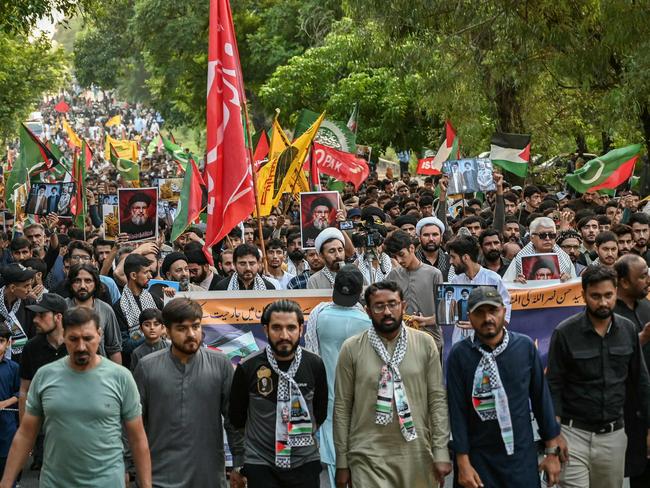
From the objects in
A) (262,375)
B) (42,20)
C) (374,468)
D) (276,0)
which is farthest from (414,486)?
(276,0)

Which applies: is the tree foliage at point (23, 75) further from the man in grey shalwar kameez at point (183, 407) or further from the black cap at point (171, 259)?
the man in grey shalwar kameez at point (183, 407)

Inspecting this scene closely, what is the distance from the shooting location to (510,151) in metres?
16.6

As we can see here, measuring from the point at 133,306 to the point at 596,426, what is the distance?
12.2 ft

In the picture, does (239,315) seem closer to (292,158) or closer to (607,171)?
(292,158)

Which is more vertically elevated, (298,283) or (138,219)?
(138,219)

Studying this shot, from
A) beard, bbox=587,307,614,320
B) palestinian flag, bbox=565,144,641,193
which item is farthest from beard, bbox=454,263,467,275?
palestinian flag, bbox=565,144,641,193

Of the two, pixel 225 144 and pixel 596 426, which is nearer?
pixel 596 426

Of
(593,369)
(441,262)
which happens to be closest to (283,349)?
(593,369)

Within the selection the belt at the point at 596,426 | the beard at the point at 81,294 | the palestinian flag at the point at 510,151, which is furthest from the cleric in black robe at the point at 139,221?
the belt at the point at 596,426

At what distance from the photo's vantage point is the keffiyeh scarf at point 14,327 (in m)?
9.19

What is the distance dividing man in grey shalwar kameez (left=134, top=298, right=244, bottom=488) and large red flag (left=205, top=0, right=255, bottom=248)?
3.53 metres

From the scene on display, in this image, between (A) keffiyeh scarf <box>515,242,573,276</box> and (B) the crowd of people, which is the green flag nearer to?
(A) keffiyeh scarf <box>515,242,573,276</box>

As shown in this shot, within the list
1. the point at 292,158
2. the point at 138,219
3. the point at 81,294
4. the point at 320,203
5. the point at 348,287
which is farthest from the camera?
Answer: the point at 292,158

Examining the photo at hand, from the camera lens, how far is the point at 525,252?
33.7 feet
